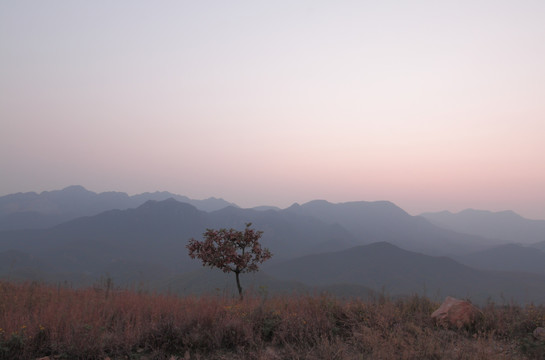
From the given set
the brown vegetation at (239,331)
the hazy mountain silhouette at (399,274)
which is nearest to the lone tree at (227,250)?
the brown vegetation at (239,331)

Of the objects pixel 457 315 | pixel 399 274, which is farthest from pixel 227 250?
pixel 399 274

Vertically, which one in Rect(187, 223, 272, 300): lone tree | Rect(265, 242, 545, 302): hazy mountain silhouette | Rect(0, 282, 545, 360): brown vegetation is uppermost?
Rect(187, 223, 272, 300): lone tree

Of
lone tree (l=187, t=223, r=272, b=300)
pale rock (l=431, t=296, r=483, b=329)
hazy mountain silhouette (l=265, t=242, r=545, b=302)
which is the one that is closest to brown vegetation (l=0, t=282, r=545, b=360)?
pale rock (l=431, t=296, r=483, b=329)

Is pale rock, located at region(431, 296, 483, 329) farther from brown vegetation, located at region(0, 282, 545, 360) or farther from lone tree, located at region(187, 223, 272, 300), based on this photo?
lone tree, located at region(187, 223, 272, 300)

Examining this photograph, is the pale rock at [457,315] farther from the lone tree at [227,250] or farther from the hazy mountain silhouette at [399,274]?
the hazy mountain silhouette at [399,274]

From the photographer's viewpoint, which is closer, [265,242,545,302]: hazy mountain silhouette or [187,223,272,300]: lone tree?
[187,223,272,300]: lone tree

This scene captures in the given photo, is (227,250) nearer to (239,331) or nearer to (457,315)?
(239,331)

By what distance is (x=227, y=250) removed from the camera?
12.1 m

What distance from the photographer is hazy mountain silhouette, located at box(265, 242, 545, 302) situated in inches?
5031

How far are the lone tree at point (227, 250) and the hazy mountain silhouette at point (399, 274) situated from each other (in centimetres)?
11718

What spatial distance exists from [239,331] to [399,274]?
166 metres

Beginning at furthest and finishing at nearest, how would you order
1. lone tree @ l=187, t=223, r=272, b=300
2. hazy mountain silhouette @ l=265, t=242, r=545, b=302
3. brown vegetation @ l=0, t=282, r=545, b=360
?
hazy mountain silhouette @ l=265, t=242, r=545, b=302
lone tree @ l=187, t=223, r=272, b=300
brown vegetation @ l=0, t=282, r=545, b=360

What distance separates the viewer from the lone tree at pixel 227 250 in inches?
475

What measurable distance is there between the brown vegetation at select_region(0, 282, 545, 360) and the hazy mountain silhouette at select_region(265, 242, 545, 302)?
394ft
